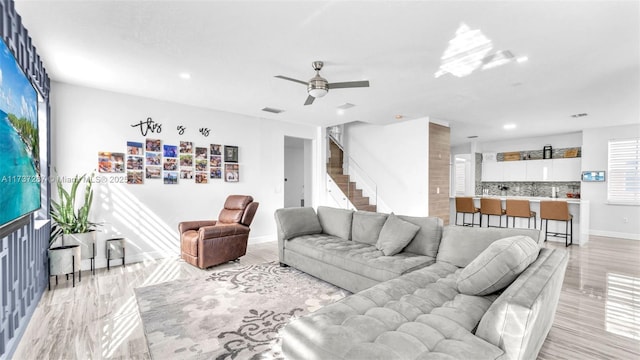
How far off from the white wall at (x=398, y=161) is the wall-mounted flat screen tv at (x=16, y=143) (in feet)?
19.3

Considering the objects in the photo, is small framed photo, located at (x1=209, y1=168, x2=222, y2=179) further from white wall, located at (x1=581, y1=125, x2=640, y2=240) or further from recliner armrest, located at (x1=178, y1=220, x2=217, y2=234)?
white wall, located at (x1=581, y1=125, x2=640, y2=240)

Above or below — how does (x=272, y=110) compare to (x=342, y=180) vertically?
above

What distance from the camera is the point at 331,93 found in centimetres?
446

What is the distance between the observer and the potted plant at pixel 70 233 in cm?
338

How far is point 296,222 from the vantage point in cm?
418

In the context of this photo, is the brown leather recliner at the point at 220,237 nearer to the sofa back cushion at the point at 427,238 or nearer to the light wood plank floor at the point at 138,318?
the light wood plank floor at the point at 138,318

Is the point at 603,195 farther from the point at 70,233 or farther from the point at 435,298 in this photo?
the point at 70,233

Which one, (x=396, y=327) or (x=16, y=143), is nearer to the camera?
(x=396, y=327)

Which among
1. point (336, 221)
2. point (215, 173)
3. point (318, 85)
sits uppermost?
point (318, 85)

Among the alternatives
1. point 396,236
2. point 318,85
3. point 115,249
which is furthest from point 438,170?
point 115,249

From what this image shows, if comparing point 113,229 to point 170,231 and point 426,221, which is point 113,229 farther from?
point 426,221

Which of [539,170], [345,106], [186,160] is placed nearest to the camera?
[186,160]

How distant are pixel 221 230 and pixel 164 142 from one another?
1.98 metres

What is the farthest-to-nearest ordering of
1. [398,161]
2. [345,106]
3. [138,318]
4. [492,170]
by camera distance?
[492,170] → [398,161] → [345,106] → [138,318]
